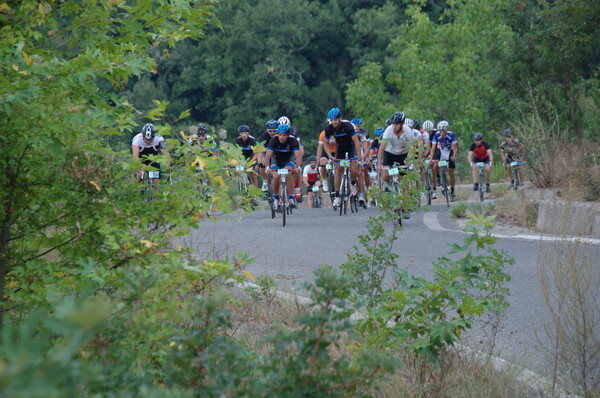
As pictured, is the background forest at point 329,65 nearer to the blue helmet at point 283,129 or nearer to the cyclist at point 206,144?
the blue helmet at point 283,129

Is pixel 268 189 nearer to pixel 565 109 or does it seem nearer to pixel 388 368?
pixel 565 109

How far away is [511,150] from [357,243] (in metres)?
9.82

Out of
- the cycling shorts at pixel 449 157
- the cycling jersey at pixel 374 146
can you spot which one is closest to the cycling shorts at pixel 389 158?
the cycling shorts at pixel 449 157

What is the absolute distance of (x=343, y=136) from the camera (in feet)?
63.3

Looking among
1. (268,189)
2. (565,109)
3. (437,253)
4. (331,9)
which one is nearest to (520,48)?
(565,109)

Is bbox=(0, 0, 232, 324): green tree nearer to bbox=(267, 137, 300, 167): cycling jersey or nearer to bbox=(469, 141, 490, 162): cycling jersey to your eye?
bbox=(267, 137, 300, 167): cycling jersey

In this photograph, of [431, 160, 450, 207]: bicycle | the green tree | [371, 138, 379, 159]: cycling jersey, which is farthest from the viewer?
[371, 138, 379, 159]: cycling jersey

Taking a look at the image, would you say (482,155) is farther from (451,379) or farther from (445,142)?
(451,379)

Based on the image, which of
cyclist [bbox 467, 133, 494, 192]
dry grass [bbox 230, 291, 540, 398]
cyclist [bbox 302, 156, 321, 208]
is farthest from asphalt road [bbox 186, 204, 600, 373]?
cyclist [bbox 302, 156, 321, 208]

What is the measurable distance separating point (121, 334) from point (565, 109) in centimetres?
3083

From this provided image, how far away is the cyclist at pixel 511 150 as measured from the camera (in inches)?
867

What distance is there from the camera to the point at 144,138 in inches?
709

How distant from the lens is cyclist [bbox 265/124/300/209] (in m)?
18.8

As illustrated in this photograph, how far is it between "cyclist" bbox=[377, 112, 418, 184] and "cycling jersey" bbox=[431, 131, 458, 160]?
19.1 ft
